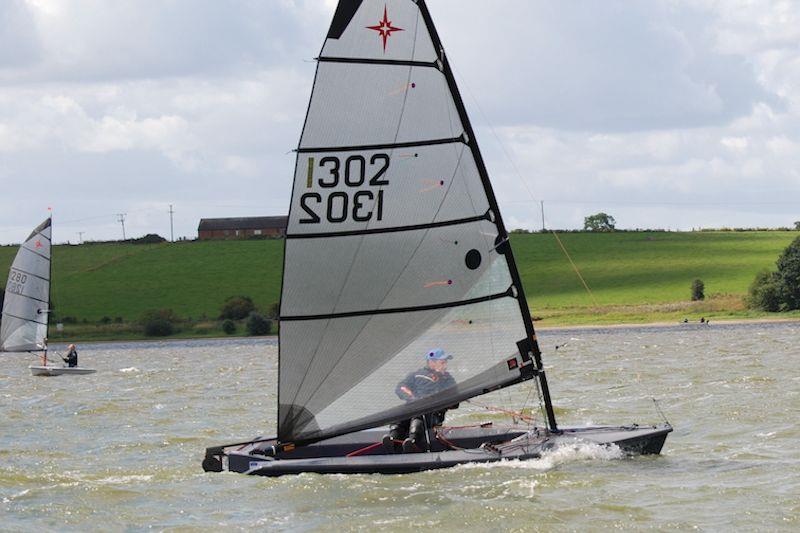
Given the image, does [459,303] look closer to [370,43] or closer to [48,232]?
[370,43]

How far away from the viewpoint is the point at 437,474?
21.0 metres

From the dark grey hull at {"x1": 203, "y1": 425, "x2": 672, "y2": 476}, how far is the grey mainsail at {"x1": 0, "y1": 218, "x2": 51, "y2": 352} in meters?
40.7

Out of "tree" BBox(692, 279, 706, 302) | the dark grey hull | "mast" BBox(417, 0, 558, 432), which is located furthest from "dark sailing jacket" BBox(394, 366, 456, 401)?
"tree" BBox(692, 279, 706, 302)

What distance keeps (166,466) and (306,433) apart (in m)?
4.27

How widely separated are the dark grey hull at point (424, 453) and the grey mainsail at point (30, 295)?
133 feet

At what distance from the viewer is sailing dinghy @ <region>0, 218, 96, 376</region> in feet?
202

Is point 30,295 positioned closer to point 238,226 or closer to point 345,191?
point 345,191

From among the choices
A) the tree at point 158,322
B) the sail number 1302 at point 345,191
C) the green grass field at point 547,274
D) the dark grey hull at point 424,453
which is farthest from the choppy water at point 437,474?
the tree at point 158,322

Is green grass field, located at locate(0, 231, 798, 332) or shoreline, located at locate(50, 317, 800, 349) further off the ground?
green grass field, located at locate(0, 231, 798, 332)

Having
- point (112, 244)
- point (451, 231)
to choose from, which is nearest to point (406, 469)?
point (451, 231)

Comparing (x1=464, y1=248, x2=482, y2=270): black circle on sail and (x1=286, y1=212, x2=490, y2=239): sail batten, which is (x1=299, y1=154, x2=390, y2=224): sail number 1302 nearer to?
(x1=286, y1=212, x2=490, y2=239): sail batten

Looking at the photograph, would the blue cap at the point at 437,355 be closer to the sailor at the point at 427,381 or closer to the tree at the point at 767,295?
the sailor at the point at 427,381

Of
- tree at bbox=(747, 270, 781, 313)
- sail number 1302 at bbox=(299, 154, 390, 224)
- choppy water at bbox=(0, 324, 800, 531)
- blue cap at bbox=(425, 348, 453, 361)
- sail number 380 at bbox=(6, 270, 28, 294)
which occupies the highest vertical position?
tree at bbox=(747, 270, 781, 313)

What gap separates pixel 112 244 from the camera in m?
145
